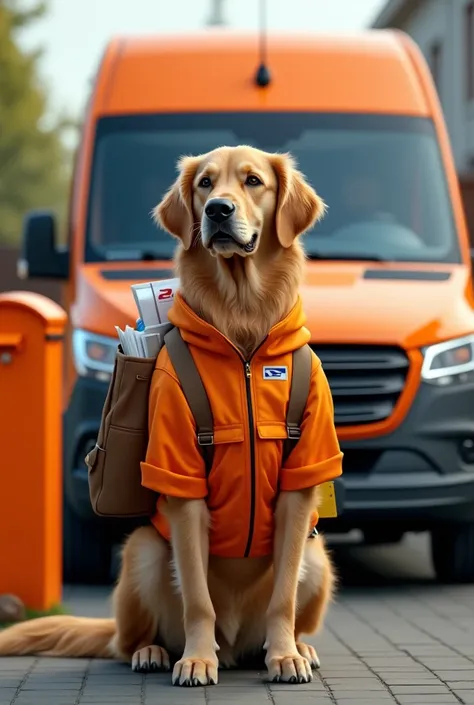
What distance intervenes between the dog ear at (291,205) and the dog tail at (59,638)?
5.22ft

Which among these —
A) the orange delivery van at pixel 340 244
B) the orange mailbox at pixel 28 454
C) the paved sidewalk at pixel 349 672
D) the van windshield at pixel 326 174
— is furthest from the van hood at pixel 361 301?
the paved sidewalk at pixel 349 672

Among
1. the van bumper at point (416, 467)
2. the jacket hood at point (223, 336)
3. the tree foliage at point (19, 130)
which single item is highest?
the tree foliage at point (19, 130)

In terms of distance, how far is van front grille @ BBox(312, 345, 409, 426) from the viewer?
779 cm

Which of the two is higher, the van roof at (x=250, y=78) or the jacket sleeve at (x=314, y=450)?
the van roof at (x=250, y=78)

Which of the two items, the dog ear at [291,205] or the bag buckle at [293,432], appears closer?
the bag buckle at [293,432]

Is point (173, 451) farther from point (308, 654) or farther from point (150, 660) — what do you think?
point (308, 654)

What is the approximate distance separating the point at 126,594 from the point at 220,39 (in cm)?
476

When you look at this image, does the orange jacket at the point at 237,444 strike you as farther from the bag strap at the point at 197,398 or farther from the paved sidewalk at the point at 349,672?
the paved sidewalk at the point at 349,672

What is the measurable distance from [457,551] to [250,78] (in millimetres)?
2967

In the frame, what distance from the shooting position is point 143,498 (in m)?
5.44

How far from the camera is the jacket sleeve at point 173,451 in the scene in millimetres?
5195

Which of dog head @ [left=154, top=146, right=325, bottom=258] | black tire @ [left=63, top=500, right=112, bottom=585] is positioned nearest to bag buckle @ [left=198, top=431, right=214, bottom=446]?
dog head @ [left=154, top=146, right=325, bottom=258]

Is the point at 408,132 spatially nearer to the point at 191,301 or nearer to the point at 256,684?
the point at 191,301

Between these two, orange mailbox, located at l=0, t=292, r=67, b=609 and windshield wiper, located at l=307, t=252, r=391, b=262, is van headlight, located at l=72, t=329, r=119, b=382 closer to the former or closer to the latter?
orange mailbox, located at l=0, t=292, r=67, b=609
